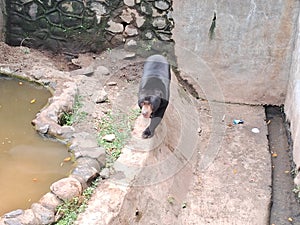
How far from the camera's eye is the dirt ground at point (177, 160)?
4.87 m

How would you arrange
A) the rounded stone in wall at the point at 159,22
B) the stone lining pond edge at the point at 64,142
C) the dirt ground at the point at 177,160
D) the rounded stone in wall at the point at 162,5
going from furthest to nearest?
the rounded stone in wall at the point at 159,22, the rounded stone in wall at the point at 162,5, the dirt ground at the point at 177,160, the stone lining pond edge at the point at 64,142

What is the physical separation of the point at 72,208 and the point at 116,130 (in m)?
1.40

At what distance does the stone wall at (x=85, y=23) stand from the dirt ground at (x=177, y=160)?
0.27m

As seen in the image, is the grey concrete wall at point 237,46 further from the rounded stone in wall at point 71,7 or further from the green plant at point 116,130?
the green plant at point 116,130

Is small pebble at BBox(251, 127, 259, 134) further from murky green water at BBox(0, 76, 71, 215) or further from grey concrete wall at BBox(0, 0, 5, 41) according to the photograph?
grey concrete wall at BBox(0, 0, 5, 41)

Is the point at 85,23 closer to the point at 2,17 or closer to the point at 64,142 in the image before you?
the point at 2,17

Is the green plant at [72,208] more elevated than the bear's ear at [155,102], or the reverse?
the bear's ear at [155,102]

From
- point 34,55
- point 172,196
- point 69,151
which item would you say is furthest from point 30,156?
point 34,55

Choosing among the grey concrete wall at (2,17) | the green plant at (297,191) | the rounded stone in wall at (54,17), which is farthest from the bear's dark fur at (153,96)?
the grey concrete wall at (2,17)

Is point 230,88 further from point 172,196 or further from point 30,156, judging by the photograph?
point 30,156

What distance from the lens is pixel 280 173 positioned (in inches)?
255

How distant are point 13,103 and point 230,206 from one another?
2862mm

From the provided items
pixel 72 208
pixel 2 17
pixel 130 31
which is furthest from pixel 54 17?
pixel 72 208

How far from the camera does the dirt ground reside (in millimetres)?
4867
